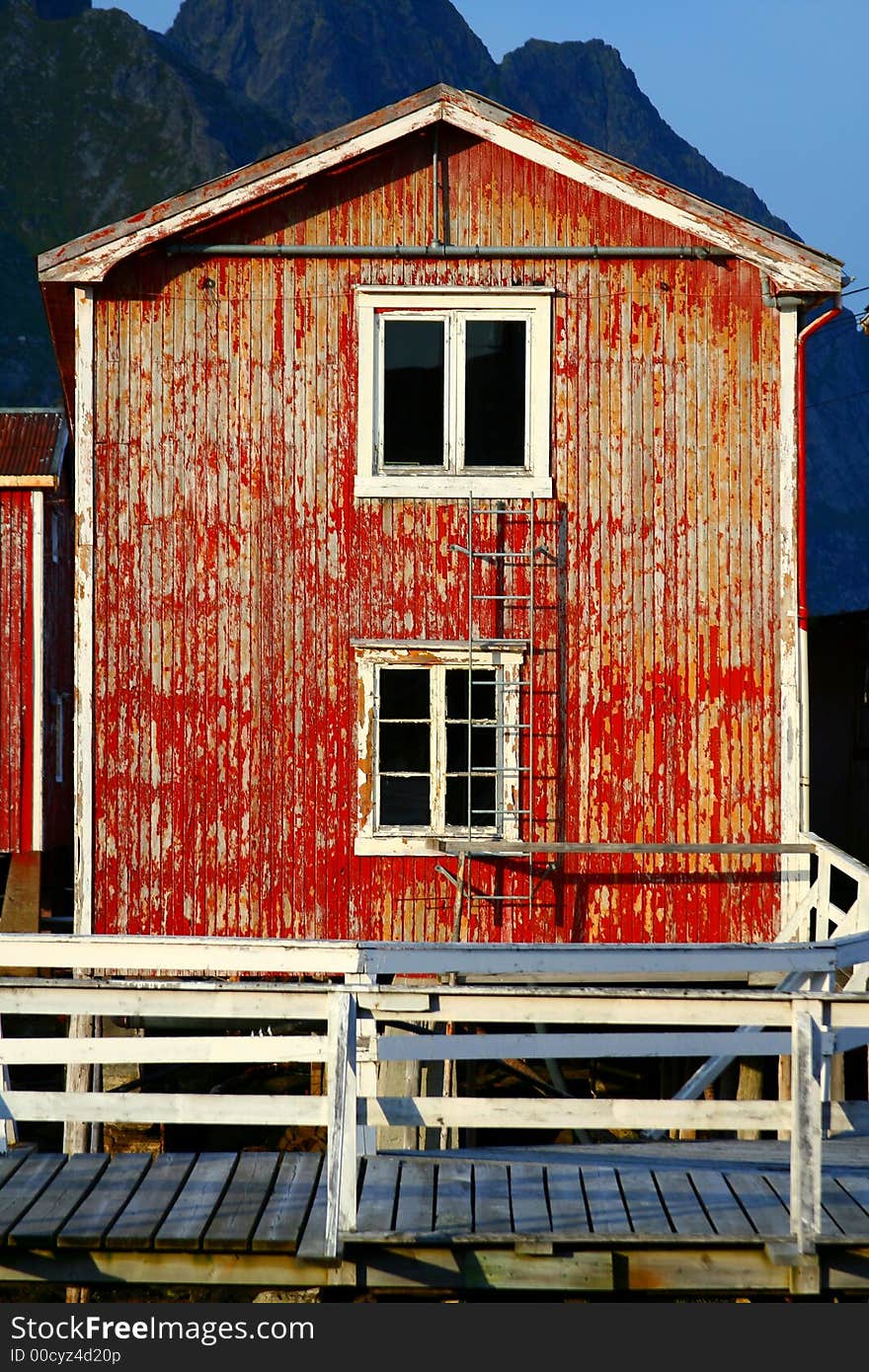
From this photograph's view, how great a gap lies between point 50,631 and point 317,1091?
8.65 metres

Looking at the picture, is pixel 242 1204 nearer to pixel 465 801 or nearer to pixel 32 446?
pixel 465 801

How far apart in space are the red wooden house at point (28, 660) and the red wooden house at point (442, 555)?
241 inches

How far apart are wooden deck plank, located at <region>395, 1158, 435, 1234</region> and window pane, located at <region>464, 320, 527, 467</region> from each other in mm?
6877

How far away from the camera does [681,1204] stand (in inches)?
294

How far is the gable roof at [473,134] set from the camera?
12812 mm

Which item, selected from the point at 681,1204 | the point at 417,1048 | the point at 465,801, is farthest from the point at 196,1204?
the point at 465,801

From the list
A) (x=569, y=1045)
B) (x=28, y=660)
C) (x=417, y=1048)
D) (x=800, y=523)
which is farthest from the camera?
(x=28, y=660)

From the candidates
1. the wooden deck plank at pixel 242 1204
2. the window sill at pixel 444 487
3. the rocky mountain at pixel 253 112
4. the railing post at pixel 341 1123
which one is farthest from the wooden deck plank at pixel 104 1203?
the rocky mountain at pixel 253 112

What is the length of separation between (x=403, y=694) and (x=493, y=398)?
8.98 ft

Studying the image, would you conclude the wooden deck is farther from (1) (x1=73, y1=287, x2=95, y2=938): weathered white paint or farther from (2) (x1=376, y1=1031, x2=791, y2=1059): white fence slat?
(1) (x1=73, y1=287, x2=95, y2=938): weathered white paint

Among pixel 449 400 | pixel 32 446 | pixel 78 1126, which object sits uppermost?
pixel 32 446

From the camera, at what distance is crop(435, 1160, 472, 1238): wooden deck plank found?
712 cm

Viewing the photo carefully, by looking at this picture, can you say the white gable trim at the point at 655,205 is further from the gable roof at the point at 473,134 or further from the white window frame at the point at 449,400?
the white window frame at the point at 449,400

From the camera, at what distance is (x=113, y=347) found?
43.0ft
